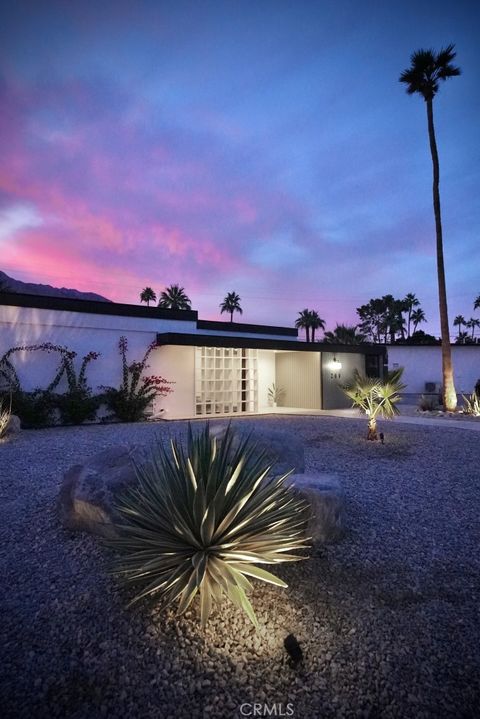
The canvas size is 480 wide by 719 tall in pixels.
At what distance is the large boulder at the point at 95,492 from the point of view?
3104 millimetres

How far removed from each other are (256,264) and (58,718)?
23.9 metres

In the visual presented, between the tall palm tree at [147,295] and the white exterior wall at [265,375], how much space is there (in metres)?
36.6

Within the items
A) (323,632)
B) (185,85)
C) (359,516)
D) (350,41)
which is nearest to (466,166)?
(350,41)

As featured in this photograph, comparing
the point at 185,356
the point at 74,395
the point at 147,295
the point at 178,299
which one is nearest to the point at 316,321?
the point at 178,299

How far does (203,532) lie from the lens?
2.05 metres

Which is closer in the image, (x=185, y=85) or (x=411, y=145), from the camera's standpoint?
(x=185, y=85)

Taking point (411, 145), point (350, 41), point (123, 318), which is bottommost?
point (123, 318)

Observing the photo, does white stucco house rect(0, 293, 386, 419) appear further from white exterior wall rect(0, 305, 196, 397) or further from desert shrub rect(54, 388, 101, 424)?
desert shrub rect(54, 388, 101, 424)

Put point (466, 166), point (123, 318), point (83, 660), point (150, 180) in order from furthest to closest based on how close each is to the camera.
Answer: point (466, 166) < point (150, 180) < point (123, 318) < point (83, 660)

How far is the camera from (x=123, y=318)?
11.2 meters

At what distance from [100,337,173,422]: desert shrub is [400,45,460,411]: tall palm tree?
10410mm

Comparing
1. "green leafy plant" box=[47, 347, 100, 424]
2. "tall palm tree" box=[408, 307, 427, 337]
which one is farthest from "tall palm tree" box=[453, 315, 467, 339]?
"green leafy plant" box=[47, 347, 100, 424]

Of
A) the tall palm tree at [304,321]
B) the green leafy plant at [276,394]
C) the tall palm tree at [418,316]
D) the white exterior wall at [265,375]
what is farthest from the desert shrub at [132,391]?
the tall palm tree at [418,316]

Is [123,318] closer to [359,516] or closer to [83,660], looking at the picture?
[359,516]
